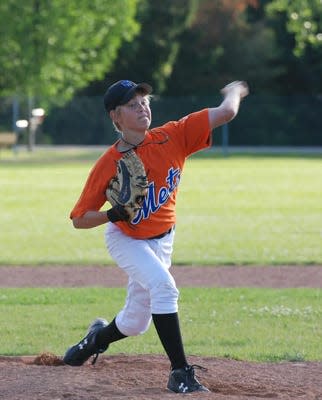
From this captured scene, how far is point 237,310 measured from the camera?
9758mm

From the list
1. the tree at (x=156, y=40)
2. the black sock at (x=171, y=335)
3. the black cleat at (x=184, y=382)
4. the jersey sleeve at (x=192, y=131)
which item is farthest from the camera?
the tree at (x=156, y=40)

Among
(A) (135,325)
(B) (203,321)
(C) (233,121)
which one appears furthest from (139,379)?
(C) (233,121)

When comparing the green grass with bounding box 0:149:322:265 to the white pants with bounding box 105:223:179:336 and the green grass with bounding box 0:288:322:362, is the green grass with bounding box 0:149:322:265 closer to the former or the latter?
the green grass with bounding box 0:288:322:362

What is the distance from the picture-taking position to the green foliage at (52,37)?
40281mm

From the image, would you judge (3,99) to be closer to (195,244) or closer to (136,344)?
(195,244)

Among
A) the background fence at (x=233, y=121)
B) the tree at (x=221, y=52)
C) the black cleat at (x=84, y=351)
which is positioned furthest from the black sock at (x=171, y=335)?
the tree at (x=221, y=52)

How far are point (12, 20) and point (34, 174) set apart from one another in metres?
12.1

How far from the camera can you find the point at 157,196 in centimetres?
644

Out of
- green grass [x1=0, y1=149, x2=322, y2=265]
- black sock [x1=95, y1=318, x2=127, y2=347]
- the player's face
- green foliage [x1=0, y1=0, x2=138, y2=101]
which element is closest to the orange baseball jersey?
the player's face

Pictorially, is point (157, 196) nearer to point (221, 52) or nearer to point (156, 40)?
point (156, 40)

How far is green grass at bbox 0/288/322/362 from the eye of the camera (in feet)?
26.3

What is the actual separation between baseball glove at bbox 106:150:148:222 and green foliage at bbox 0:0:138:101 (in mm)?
34298

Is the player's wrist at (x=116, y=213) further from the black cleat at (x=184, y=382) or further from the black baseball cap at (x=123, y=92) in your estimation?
the black cleat at (x=184, y=382)

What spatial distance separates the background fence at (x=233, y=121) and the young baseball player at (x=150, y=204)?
42753 mm
